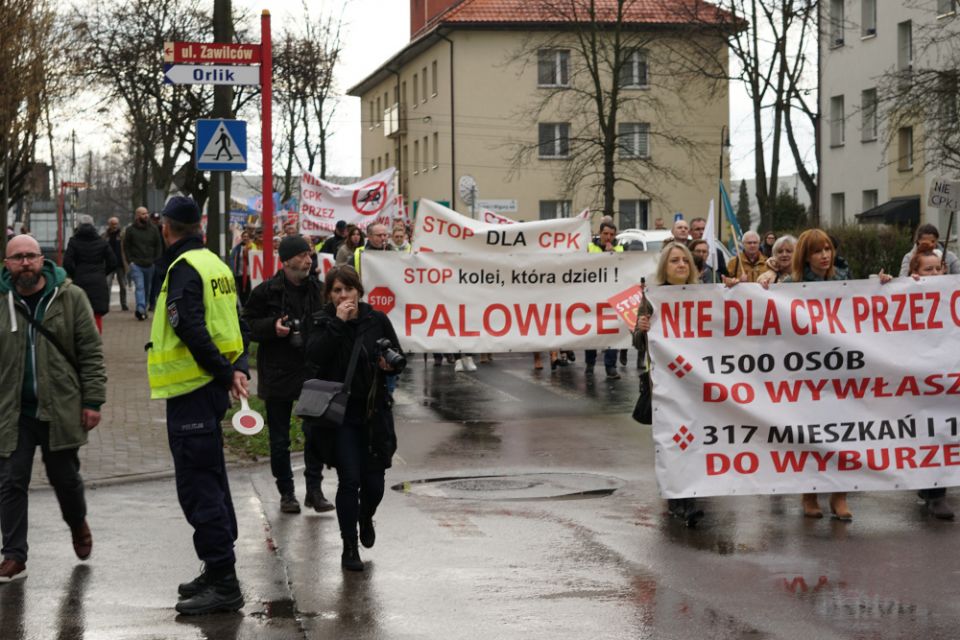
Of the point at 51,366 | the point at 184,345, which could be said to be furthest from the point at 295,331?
the point at 184,345

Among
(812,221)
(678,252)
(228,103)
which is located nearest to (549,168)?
(812,221)

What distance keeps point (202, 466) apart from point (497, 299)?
10416 millimetres

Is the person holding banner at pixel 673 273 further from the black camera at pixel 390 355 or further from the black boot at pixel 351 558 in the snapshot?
the black boot at pixel 351 558

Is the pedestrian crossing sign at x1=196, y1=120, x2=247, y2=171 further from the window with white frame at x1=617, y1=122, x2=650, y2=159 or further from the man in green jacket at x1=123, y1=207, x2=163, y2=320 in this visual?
the window with white frame at x1=617, y1=122, x2=650, y2=159

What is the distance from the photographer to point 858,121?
5619cm

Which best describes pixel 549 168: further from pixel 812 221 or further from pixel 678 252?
pixel 678 252

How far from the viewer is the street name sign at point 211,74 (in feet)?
48.1

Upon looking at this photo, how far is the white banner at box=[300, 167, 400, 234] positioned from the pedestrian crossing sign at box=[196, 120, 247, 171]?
43.8 feet

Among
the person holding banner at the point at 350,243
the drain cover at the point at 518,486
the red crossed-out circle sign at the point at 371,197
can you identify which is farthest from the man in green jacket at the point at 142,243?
the drain cover at the point at 518,486

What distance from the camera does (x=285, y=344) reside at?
414 inches

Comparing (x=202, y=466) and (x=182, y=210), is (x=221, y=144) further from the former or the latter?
(x=202, y=466)

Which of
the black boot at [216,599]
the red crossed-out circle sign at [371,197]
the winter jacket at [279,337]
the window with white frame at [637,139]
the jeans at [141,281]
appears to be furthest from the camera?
the window with white frame at [637,139]

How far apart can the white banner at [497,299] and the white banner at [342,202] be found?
37.7 feet

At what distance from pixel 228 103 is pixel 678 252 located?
27.0 feet
